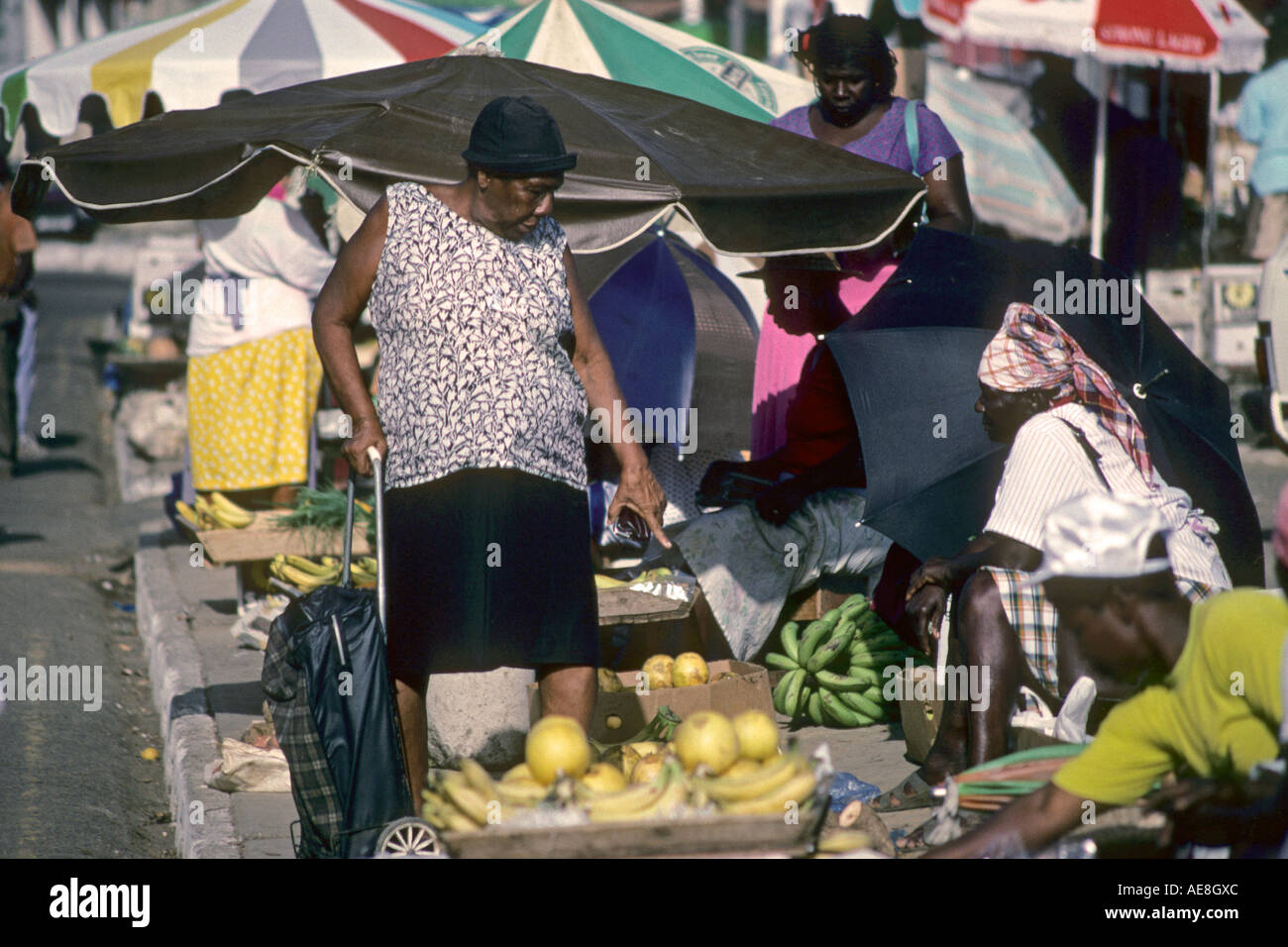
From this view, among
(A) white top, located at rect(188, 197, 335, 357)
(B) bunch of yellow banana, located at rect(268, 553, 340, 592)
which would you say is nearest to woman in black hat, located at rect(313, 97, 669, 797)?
(B) bunch of yellow banana, located at rect(268, 553, 340, 592)

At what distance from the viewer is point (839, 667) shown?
5883 millimetres

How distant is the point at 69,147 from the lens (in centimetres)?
487

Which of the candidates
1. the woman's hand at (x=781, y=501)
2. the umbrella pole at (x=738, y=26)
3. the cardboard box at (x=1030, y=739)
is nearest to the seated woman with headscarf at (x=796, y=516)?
the woman's hand at (x=781, y=501)

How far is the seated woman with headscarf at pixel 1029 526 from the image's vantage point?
4234mm

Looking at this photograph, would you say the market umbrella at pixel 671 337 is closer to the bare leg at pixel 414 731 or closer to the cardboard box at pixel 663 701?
the cardboard box at pixel 663 701

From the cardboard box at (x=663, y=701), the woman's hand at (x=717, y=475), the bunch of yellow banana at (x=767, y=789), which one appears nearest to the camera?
the bunch of yellow banana at (x=767, y=789)

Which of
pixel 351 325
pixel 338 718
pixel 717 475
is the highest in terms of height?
pixel 351 325

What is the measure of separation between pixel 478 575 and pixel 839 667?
2326 millimetres

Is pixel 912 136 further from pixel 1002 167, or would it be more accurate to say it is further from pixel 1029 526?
pixel 1002 167

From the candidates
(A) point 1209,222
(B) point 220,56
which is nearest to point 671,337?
(B) point 220,56

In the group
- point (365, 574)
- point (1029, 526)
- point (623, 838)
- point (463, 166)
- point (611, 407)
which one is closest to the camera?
point (623, 838)

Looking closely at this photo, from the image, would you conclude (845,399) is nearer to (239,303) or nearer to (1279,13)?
(239,303)
